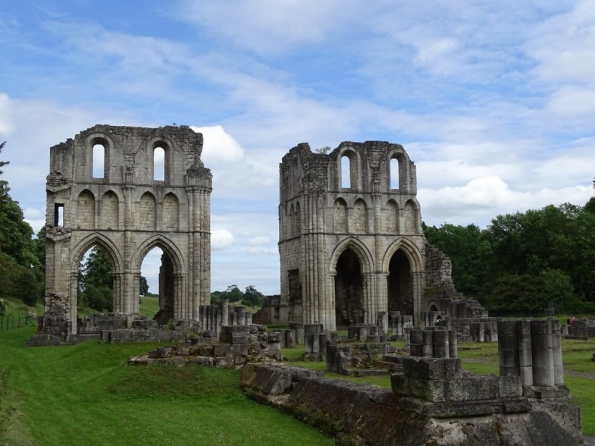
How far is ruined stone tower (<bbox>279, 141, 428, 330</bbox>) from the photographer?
3931cm

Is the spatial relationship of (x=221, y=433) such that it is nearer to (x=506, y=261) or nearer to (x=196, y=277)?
(x=196, y=277)

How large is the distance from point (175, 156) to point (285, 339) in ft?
41.6

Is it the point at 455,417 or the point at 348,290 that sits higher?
the point at 348,290

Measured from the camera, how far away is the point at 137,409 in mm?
12328

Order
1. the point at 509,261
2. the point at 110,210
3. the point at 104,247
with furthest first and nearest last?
the point at 509,261 < the point at 110,210 < the point at 104,247

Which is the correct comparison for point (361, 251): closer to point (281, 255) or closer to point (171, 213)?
point (281, 255)

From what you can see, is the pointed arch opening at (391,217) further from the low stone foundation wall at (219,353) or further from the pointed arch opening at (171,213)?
the low stone foundation wall at (219,353)

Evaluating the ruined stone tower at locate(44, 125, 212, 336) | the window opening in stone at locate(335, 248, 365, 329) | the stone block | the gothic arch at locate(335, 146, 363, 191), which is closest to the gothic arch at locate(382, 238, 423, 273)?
the window opening in stone at locate(335, 248, 365, 329)

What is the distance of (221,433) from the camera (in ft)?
33.9

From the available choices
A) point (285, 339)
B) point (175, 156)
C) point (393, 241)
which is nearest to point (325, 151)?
point (393, 241)

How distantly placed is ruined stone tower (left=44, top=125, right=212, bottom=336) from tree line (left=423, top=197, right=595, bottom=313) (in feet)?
78.6

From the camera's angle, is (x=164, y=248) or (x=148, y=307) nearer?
(x=164, y=248)

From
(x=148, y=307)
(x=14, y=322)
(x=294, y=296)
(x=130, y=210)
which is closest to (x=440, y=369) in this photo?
(x=130, y=210)

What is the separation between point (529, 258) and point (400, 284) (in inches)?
722
